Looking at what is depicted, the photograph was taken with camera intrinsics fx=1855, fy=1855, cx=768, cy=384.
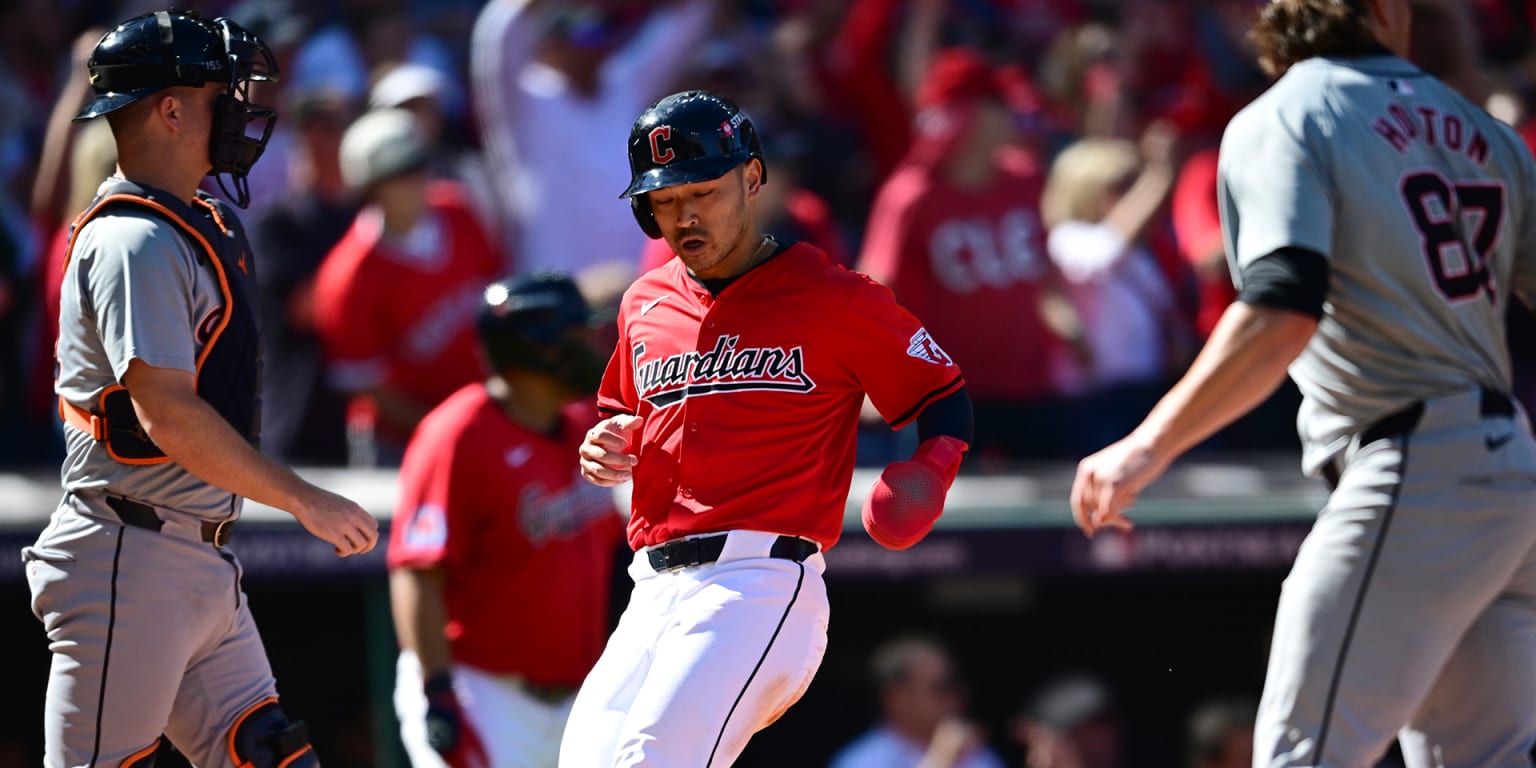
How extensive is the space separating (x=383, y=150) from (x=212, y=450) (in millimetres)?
3626

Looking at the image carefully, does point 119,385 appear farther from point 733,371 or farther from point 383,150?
point 383,150

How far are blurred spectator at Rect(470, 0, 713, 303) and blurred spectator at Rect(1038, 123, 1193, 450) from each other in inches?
69.6

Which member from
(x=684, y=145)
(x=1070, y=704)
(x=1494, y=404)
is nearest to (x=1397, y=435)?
(x=1494, y=404)

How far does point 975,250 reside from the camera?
23.3 ft

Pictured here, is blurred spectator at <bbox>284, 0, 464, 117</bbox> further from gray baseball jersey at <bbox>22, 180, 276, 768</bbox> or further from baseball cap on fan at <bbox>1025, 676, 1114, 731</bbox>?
gray baseball jersey at <bbox>22, 180, 276, 768</bbox>

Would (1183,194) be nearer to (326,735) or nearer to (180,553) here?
(326,735)

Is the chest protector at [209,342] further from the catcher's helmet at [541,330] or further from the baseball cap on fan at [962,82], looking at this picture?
the baseball cap on fan at [962,82]

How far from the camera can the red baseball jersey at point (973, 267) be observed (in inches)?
278

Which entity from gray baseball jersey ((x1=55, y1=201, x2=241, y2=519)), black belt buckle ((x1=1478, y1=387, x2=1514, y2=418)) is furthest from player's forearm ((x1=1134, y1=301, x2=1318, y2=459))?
gray baseball jersey ((x1=55, y1=201, x2=241, y2=519))

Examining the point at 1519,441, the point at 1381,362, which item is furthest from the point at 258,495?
the point at 1519,441

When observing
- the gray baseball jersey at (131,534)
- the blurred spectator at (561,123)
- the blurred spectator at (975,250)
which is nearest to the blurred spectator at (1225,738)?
the blurred spectator at (975,250)

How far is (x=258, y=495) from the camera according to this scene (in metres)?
3.51

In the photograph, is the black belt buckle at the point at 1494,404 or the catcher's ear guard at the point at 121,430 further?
the catcher's ear guard at the point at 121,430

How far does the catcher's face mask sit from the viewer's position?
3.77 m
